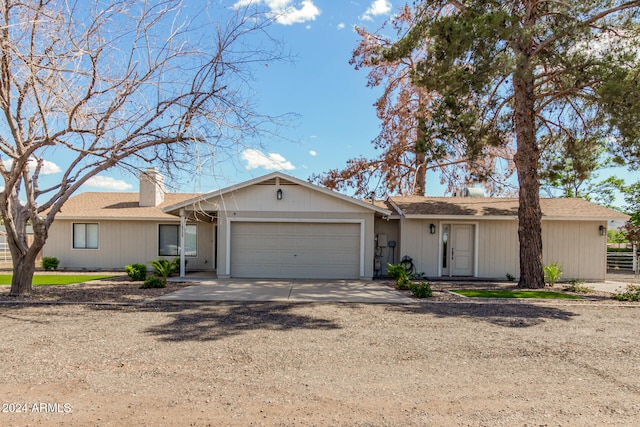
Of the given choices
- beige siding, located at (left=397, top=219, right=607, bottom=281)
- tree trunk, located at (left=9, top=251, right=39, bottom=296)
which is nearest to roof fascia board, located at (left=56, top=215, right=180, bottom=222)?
tree trunk, located at (left=9, top=251, right=39, bottom=296)

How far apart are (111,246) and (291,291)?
9640 millimetres

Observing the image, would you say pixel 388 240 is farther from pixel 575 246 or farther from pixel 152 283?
pixel 152 283

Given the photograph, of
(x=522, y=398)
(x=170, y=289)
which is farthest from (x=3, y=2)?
(x=522, y=398)

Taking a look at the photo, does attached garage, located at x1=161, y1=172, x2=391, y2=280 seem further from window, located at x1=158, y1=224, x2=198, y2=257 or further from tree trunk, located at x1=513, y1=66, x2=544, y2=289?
tree trunk, located at x1=513, y1=66, x2=544, y2=289

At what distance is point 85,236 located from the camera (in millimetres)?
Result: 16359

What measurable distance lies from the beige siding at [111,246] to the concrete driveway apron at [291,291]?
522 centimetres

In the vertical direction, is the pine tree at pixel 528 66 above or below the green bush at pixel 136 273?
above

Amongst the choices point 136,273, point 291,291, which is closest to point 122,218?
point 136,273

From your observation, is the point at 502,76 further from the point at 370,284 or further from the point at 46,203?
the point at 46,203

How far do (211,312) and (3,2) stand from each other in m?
6.46

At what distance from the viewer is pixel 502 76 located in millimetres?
11484

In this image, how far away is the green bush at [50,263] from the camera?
15616 millimetres

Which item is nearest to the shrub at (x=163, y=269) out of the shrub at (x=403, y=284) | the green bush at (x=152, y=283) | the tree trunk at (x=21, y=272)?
the green bush at (x=152, y=283)

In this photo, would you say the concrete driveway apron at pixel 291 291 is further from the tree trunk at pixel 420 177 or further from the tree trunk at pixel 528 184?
the tree trunk at pixel 420 177
